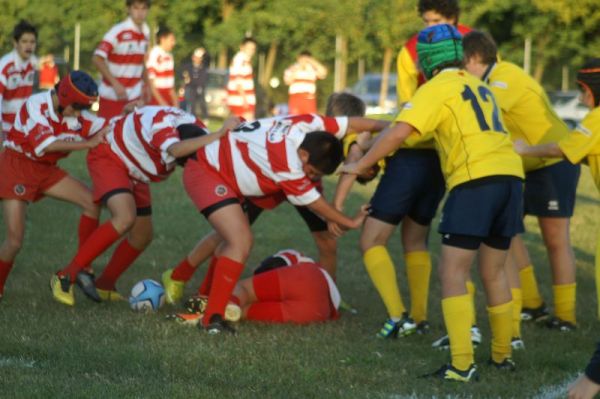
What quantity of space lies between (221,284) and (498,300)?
5.30 feet

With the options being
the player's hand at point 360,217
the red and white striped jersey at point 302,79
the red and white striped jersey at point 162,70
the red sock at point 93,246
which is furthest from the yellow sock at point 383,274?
the red and white striped jersey at point 302,79

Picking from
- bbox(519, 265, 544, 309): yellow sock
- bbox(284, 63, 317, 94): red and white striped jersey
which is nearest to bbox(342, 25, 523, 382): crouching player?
bbox(519, 265, 544, 309): yellow sock

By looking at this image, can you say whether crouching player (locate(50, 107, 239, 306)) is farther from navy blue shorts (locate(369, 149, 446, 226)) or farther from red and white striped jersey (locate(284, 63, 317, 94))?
red and white striped jersey (locate(284, 63, 317, 94))

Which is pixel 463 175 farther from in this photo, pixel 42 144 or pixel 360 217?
pixel 42 144

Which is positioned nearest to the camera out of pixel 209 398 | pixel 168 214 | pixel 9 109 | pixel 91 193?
pixel 209 398

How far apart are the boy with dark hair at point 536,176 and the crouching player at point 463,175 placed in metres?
0.89

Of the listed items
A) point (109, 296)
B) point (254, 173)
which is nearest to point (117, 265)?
point (109, 296)

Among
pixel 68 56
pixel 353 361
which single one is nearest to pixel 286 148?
pixel 353 361

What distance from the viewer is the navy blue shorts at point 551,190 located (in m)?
7.39

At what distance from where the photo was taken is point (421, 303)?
7.15 metres

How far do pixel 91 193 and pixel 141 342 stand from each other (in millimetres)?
1768

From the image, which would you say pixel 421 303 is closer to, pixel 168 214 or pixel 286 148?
pixel 286 148

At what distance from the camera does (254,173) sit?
22.0 feet

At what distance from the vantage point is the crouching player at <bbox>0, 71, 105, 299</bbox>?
24.2 feet
